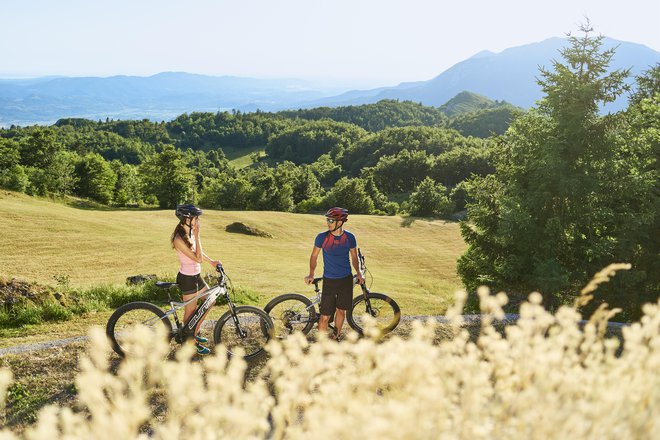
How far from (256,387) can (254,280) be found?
1919 centimetres

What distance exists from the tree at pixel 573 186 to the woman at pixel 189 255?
38.8 feet

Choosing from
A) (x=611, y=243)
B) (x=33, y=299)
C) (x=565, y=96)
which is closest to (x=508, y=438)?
(x=33, y=299)

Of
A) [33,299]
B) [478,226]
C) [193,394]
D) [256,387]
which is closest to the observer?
[193,394]

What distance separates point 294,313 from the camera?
9273 mm

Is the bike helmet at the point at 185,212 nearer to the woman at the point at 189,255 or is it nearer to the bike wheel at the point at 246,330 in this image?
the woman at the point at 189,255

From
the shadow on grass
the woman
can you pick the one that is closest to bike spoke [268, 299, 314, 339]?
the woman

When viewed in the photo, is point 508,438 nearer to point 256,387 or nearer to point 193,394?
point 256,387

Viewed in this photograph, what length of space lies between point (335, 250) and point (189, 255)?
245 centimetres

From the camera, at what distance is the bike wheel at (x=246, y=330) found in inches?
321

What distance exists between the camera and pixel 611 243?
15672 mm

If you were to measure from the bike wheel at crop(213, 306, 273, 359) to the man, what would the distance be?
1038 millimetres

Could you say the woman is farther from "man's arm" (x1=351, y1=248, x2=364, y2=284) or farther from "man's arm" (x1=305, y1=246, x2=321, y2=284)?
"man's arm" (x1=351, y1=248, x2=364, y2=284)

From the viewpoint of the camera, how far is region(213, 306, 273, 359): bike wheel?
8147mm

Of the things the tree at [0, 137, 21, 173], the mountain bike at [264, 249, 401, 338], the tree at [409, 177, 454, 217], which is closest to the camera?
the mountain bike at [264, 249, 401, 338]
